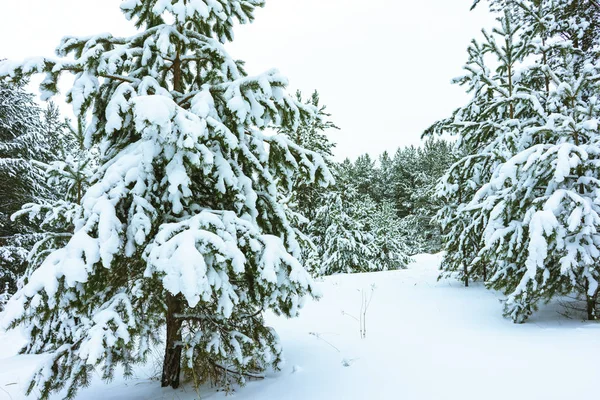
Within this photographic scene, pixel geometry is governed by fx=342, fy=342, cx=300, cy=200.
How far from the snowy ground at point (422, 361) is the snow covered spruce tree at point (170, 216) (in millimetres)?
525

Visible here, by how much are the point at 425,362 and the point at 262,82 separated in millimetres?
3292

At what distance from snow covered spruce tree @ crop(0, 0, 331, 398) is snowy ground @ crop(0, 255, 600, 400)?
525 mm

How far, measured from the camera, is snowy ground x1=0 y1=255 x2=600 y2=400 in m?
2.94

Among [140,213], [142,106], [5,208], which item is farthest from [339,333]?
[5,208]

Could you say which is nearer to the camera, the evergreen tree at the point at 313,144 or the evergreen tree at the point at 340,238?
the evergreen tree at the point at 313,144

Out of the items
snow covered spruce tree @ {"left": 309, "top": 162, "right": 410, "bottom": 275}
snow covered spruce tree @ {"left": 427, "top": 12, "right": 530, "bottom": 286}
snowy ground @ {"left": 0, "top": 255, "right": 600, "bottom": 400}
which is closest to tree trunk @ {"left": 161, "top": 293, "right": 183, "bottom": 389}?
snowy ground @ {"left": 0, "top": 255, "right": 600, "bottom": 400}

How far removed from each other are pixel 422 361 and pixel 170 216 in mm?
2994

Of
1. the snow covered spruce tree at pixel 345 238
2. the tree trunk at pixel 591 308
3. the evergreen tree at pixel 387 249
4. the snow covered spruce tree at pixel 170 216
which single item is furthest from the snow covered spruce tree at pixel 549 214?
the evergreen tree at pixel 387 249

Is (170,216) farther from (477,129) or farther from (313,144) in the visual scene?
(313,144)

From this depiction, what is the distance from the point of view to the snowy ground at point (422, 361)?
A: 2.94 metres

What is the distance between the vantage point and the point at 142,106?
Answer: 274 centimetres

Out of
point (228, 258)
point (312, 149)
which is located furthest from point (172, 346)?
point (312, 149)

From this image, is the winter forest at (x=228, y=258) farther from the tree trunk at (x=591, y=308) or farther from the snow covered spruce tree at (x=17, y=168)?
the snow covered spruce tree at (x=17, y=168)

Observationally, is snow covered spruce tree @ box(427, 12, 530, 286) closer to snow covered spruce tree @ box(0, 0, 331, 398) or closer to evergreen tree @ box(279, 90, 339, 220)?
snow covered spruce tree @ box(0, 0, 331, 398)
